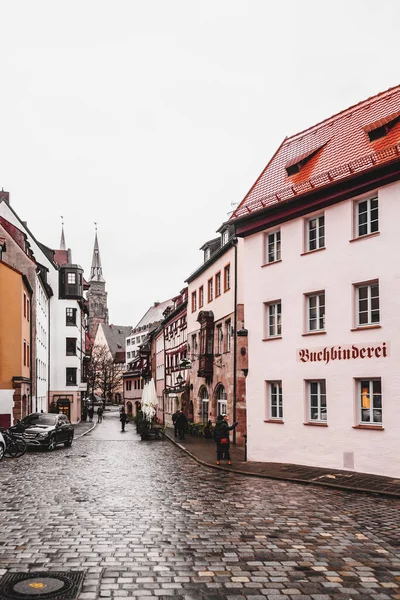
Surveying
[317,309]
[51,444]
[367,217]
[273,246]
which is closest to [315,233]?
[273,246]

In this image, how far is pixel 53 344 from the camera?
63969 millimetres

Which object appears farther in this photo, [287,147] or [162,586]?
[287,147]

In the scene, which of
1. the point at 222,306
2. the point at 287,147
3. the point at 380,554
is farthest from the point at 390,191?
the point at 222,306

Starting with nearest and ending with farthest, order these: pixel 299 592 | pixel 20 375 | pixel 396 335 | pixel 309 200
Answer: pixel 299 592, pixel 396 335, pixel 309 200, pixel 20 375

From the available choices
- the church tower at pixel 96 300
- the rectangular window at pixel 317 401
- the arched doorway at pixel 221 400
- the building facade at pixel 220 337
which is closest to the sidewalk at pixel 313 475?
the rectangular window at pixel 317 401

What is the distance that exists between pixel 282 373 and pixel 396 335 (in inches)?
195

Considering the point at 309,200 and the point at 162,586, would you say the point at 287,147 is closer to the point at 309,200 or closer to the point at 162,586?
the point at 309,200

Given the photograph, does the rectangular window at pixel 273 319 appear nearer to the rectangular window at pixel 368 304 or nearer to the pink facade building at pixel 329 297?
the pink facade building at pixel 329 297

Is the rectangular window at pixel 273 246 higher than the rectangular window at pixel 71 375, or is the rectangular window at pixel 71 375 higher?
the rectangular window at pixel 273 246

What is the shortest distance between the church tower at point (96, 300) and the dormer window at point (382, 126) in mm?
141596

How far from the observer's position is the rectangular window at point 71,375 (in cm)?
6425

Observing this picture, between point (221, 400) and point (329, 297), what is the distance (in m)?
15.3

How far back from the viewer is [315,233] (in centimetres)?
2125

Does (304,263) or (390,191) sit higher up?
(390,191)
